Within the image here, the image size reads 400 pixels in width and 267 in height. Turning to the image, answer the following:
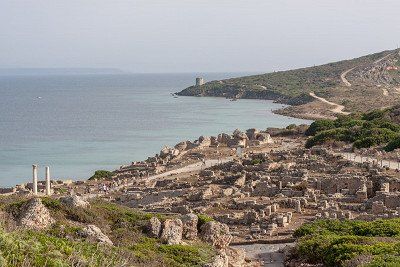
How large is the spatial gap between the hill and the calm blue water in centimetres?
550

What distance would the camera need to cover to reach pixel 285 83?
146 m

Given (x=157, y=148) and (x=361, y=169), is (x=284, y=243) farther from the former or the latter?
(x=157, y=148)

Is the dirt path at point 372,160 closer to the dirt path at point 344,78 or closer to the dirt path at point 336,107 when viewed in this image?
the dirt path at point 336,107

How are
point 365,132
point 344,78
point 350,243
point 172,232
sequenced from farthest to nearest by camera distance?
1. point 344,78
2. point 365,132
3. point 350,243
4. point 172,232

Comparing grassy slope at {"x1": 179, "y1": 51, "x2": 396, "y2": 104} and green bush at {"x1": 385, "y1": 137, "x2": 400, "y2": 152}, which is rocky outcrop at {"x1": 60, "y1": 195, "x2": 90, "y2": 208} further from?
grassy slope at {"x1": 179, "y1": 51, "x2": 396, "y2": 104}

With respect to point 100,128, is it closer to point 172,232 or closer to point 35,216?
point 172,232

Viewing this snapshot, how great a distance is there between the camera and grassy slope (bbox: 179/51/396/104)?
132812mm

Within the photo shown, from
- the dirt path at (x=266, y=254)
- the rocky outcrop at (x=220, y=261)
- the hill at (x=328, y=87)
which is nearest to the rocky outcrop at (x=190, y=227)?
the rocky outcrop at (x=220, y=261)

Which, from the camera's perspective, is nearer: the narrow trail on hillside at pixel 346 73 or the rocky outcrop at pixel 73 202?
the rocky outcrop at pixel 73 202

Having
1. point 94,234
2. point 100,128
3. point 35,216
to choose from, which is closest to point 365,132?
point 35,216

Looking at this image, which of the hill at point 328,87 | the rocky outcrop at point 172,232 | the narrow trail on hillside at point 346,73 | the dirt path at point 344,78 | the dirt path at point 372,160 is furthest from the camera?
the narrow trail on hillside at point 346,73

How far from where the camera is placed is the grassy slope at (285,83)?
5229 inches

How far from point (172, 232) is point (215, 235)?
141 cm

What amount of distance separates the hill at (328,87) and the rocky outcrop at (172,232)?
2743 inches
